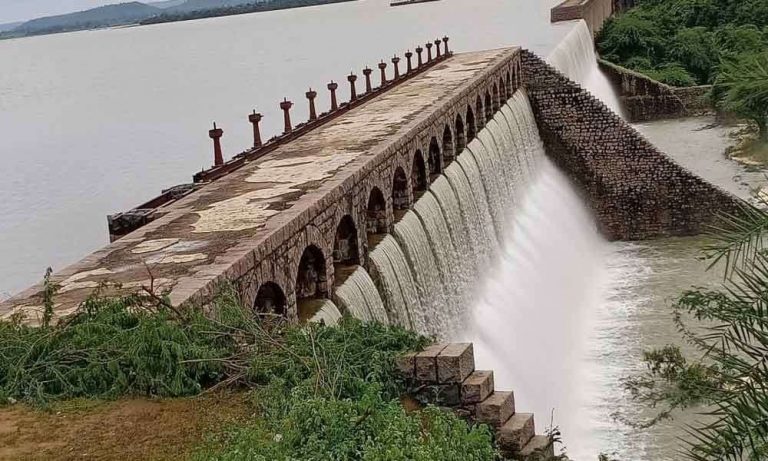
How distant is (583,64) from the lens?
39781 mm

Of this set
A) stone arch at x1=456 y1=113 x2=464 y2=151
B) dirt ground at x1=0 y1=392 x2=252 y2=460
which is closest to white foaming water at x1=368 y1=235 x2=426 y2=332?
dirt ground at x1=0 y1=392 x2=252 y2=460

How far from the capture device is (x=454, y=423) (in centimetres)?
709

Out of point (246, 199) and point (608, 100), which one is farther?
point (608, 100)

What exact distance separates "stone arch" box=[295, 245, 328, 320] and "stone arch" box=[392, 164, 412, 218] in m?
4.32

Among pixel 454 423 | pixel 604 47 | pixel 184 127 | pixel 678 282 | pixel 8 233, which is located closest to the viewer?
pixel 454 423

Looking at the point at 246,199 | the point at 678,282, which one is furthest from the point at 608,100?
the point at 246,199

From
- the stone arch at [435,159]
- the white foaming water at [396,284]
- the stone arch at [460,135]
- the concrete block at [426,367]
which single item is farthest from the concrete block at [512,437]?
the stone arch at [460,135]

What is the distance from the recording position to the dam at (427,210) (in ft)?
34.8

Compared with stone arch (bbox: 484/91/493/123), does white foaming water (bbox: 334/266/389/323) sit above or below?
below

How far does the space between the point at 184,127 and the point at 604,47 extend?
842 inches

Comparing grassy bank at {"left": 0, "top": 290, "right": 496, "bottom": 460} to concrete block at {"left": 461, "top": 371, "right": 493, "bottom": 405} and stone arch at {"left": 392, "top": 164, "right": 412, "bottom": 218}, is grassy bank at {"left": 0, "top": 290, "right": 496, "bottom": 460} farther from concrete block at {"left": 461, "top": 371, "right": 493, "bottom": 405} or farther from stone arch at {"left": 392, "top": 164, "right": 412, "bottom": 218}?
stone arch at {"left": 392, "top": 164, "right": 412, "bottom": 218}

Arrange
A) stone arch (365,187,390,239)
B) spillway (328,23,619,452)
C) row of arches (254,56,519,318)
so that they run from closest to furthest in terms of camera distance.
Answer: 1. row of arches (254,56,519,318)
2. spillway (328,23,619,452)
3. stone arch (365,187,390,239)

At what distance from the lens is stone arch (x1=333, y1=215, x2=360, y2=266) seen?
13094 mm

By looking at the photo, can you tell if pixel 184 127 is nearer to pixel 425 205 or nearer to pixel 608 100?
pixel 608 100
